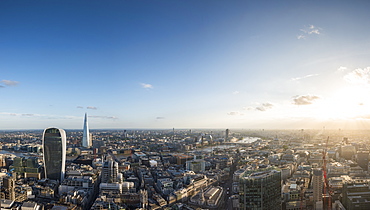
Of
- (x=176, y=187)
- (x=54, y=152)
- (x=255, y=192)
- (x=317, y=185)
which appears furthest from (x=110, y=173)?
(x=317, y=185)

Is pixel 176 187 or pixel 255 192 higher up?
pixel 255 192

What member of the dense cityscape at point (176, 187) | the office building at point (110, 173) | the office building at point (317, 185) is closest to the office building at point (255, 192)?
the dense cityscape at point (176, 187)

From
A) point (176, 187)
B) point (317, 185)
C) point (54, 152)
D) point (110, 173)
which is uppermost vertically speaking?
point (54, 152)

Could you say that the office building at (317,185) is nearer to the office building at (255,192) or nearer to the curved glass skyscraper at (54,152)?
the office building at (255,192)

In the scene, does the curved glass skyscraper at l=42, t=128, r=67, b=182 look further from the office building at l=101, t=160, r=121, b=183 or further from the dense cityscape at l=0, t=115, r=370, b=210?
the office building at l=101, t=160, r=121, b=183

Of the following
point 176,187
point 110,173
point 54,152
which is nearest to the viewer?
point 176,187

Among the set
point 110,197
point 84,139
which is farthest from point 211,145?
point 110,197

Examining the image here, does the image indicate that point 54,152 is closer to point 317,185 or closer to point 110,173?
point 110,173

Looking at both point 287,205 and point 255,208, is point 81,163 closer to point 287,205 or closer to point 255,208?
point 287,205

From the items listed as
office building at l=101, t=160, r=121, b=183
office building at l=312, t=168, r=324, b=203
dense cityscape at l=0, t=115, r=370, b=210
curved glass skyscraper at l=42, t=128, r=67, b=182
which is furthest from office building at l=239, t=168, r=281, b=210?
curved glass skyscraper at l=42, t=128, r=67, b=182
